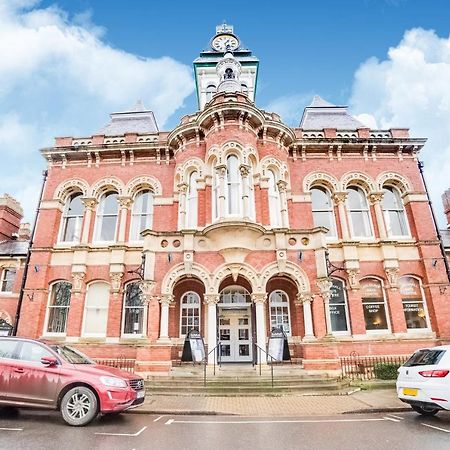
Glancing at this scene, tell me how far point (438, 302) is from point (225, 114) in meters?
12.6

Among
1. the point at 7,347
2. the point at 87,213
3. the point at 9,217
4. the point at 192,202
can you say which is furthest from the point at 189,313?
the point at 9,217

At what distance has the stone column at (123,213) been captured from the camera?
1530 cm

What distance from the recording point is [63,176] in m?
16.6

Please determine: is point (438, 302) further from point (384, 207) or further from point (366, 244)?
point (384, 207)

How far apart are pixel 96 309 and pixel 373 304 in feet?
41.5

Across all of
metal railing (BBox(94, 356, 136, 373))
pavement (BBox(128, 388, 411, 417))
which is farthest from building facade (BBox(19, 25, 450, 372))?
pavement (BBox(128, 388, 411, 417))

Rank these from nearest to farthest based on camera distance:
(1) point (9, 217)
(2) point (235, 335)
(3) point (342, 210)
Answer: (2) point (235, 335) < (3) point (342, 210) < (1) point (9, 217)

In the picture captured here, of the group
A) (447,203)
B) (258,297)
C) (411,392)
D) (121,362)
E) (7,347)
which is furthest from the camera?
(447,203)

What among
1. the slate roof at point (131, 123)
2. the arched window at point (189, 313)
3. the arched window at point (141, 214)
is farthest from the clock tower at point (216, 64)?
the arched window at point (189, 313)

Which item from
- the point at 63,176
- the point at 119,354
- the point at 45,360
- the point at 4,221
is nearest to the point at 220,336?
the point at 119,354

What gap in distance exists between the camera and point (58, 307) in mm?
14836

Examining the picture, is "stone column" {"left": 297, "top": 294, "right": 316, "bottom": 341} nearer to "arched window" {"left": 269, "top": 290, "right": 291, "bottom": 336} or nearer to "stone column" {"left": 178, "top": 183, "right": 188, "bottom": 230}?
"arched window" {"left": 269, "top": 290, "right": 291, "bottom": 336}

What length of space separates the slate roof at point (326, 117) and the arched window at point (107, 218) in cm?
1194

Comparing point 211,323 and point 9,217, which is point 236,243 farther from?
point 9,217
